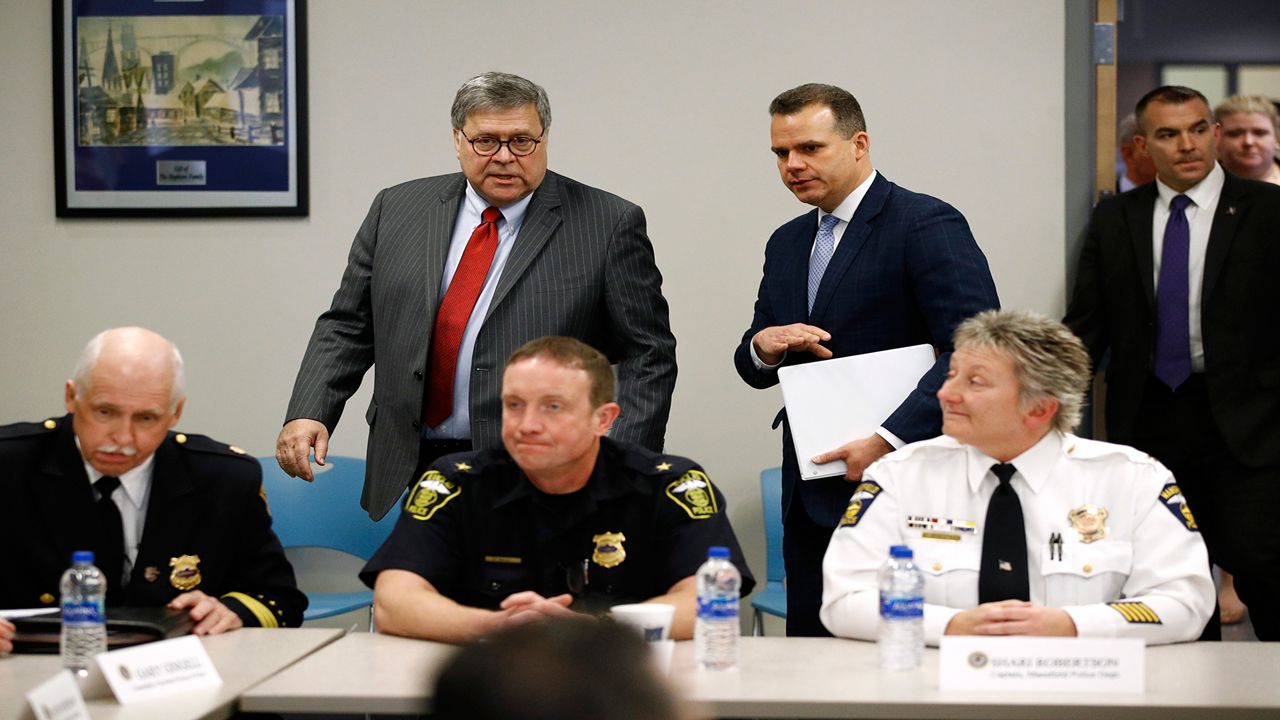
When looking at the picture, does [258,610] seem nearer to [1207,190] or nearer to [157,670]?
[157,670]

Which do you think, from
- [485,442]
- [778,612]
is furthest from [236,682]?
[778,612]

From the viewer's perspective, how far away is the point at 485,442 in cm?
323

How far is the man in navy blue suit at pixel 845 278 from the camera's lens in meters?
3.20

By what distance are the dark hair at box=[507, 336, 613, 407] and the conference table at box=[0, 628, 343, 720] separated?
0.68 metres

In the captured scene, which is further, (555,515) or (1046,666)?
(555,515)

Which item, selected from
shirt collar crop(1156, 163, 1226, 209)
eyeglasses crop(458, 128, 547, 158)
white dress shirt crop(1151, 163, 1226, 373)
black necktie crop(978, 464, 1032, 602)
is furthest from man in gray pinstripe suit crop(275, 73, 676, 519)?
shirt collar crop(1156, 163, 1226, 209)

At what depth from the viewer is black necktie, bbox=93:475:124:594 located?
8.84ft

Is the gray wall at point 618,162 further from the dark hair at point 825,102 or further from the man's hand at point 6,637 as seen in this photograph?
the man's hand at point 6,637

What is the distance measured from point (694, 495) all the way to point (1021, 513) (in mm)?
667

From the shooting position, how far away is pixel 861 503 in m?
2.71

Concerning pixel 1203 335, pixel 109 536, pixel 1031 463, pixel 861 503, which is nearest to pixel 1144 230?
pixel 1203 335

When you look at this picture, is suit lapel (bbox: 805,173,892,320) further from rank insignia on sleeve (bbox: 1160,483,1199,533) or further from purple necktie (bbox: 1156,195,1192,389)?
purple necktie (bbox: 1156,195,1192,389)

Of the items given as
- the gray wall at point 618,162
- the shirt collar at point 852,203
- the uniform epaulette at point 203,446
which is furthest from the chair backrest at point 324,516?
the shirt collar at point 852,203

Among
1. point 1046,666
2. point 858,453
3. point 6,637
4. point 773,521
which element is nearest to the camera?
point 1046,666
